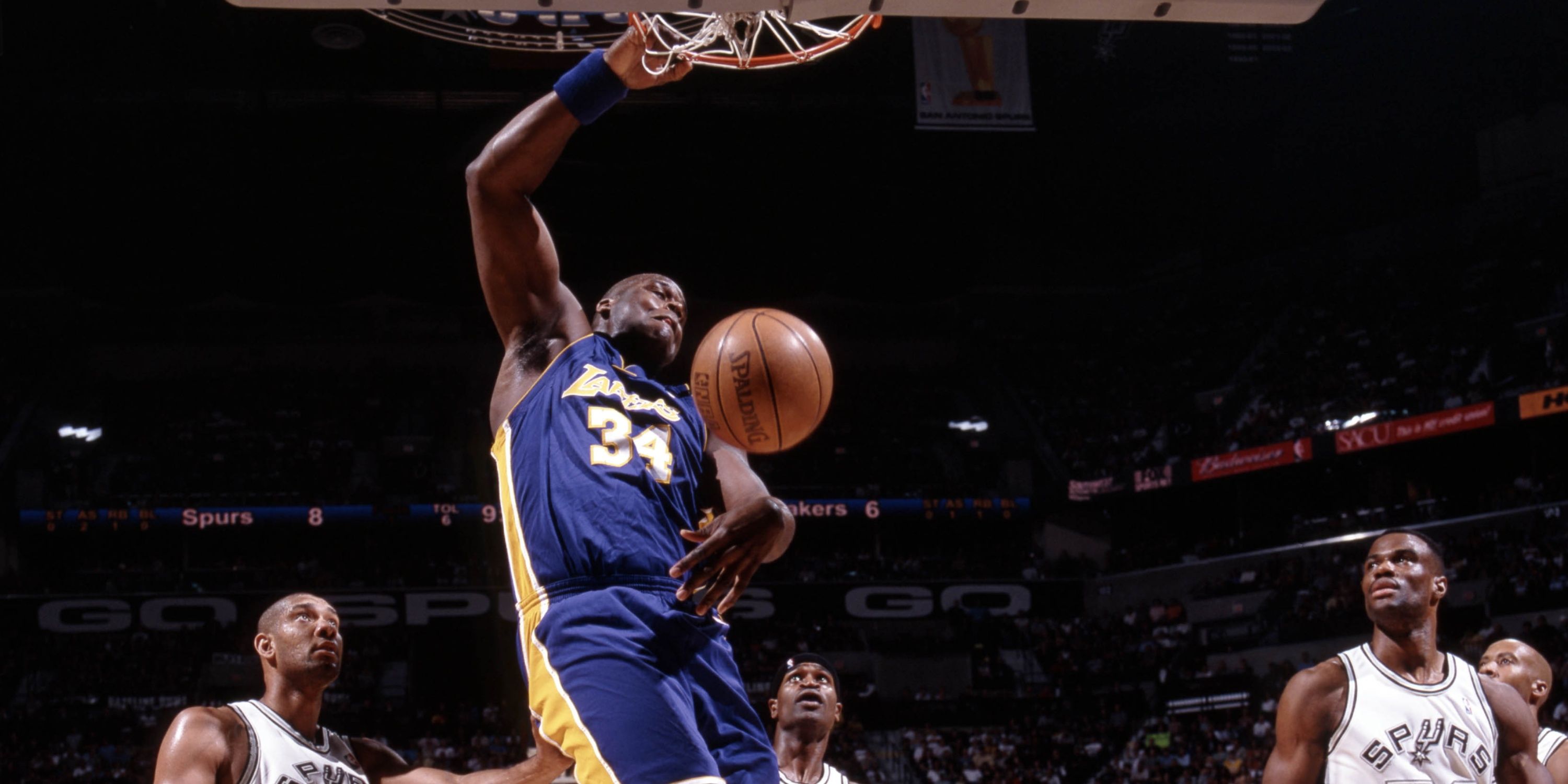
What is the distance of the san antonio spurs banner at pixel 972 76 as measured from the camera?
18297 mm

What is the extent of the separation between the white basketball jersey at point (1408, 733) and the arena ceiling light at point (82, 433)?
26.7 m

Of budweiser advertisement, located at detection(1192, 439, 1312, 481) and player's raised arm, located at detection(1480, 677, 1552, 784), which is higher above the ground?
budweiser advertisement, located at detection(1192, 439, 1312, 481)

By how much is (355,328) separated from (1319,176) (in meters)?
19.9

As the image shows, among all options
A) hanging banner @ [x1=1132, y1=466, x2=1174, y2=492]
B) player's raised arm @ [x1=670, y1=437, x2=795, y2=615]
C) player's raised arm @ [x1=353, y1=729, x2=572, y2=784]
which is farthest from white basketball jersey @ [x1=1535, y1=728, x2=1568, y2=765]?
hanging banner @ [x1=1132, y1=466, x2=1174, y2=492]

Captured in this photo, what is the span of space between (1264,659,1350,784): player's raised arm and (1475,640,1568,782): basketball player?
179cm

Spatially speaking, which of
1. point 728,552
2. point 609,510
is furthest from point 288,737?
point 728,552

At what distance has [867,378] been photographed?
30.2 meters

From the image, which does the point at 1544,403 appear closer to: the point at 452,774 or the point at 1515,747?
the point at 1515,747

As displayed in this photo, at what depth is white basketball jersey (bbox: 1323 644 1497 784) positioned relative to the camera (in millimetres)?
4715

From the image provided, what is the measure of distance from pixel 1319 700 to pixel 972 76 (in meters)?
14.7

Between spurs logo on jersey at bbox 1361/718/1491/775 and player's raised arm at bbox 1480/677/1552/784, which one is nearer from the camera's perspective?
spurs logo on jersey at bbox 1361/718/1491/775

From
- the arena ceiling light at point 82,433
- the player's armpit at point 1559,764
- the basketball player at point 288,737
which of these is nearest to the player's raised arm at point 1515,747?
the player's armpit at point 1559,764

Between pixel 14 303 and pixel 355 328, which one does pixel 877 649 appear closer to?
pixel 355 328

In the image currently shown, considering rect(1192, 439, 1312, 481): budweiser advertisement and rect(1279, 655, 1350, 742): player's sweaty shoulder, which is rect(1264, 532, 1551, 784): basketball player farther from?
rect(1192, 439, 1312, 481): budweiser advertisement
